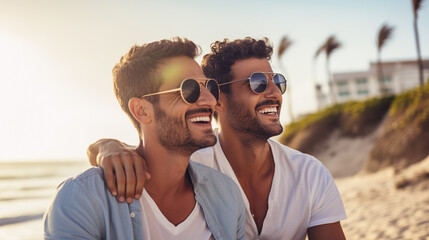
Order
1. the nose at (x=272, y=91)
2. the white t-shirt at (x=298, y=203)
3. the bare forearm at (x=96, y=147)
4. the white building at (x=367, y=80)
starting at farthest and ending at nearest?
the white building at (x=367, y=80) → the nose at (x=272, y=91) → the white t-shirt at (x=298, y=203) → the bare forearm at (x=96, y=147)

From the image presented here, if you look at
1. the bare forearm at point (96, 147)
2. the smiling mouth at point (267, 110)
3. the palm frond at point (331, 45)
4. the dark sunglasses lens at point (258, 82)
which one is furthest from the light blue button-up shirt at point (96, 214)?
the palm frond at point (331, 45)

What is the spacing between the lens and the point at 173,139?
8.63 ft

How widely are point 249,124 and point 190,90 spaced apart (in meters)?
1.06

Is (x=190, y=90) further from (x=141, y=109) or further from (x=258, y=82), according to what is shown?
(x=258, y=82)

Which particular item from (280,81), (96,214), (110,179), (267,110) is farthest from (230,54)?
(96,214)

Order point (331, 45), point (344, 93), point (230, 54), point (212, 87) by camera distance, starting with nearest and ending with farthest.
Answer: point (212, 87)
point (230, 54)
point (331, 45)
point (344, 93)

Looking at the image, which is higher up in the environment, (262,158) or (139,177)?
(139,177)

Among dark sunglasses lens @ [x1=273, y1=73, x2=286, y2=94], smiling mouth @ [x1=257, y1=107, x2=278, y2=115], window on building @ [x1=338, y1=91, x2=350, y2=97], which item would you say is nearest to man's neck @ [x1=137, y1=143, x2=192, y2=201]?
smiling mouth @ [x1=257, y1=107, x2=278, y2=115]

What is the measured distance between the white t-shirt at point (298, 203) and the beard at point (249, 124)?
330mm

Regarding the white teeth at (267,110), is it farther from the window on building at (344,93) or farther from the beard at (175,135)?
the window on building at (344,93)

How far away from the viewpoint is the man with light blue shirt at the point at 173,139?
2584mm

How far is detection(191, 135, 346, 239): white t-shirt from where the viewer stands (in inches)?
127

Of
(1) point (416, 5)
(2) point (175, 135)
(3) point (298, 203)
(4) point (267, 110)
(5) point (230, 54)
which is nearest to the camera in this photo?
(2) point (175, 135)

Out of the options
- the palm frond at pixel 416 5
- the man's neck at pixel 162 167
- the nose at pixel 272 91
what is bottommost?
the man's neck at pixel 162 167
